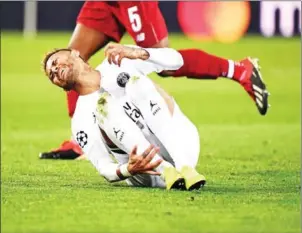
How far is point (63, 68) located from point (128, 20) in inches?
77.7

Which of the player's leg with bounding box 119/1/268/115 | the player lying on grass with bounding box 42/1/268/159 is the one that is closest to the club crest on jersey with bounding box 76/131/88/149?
the player's leg with bounding box 119/1/268/115

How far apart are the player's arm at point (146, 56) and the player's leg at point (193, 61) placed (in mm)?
290

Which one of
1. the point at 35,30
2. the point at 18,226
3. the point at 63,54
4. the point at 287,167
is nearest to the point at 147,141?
the point at 63,54

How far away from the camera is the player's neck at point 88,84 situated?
22.7 ft

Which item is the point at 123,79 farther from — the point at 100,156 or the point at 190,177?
the point at 190,177

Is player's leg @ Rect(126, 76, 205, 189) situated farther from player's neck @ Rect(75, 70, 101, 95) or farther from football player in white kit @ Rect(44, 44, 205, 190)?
player's neck @ Rect(75, 70, 101, 95)

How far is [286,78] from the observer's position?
17734 mm

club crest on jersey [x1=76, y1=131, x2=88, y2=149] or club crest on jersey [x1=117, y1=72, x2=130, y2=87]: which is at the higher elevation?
club crest on jersey [x1=117, y1=72, x2=130, y2=87]

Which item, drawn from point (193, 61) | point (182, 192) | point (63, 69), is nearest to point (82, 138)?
point (63, 69)

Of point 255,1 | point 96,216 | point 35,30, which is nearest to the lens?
point 96,216

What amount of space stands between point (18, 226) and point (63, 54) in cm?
162

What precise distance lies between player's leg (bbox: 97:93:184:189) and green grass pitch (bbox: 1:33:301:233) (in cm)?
10

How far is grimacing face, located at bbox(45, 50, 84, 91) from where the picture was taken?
22.4 ft

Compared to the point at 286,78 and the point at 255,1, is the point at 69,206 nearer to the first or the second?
the point at 286,78
